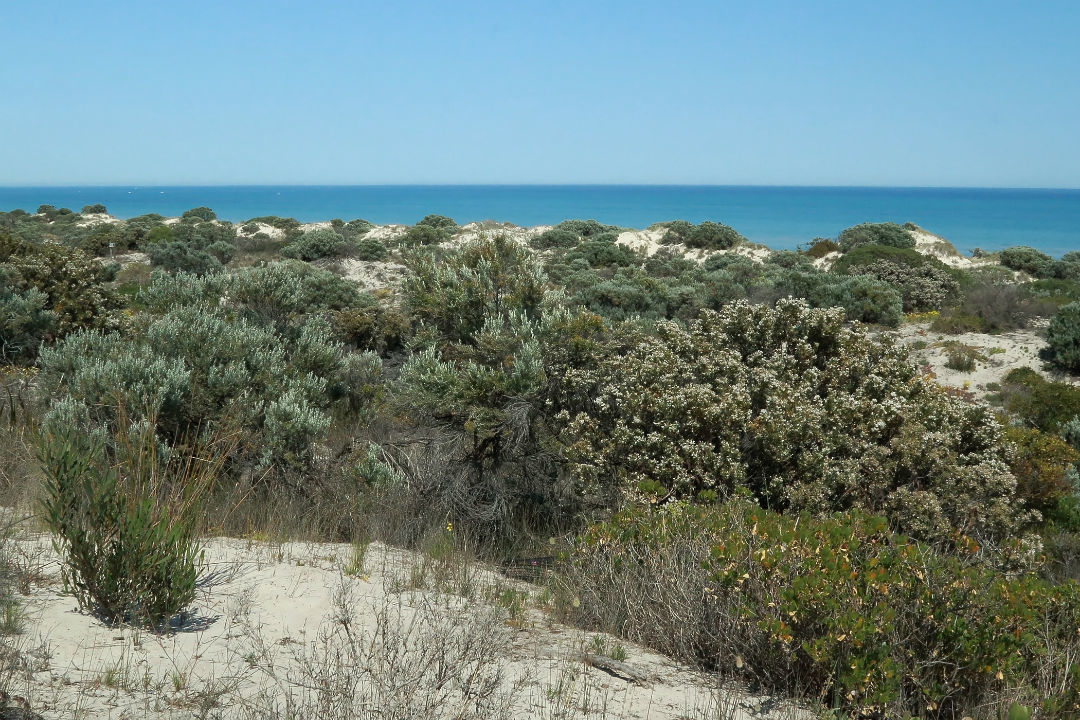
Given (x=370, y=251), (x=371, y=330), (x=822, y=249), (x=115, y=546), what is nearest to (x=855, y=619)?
(x=115, y=546)

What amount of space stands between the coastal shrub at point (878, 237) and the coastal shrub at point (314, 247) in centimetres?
2249

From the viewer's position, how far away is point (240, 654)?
407 centimetres

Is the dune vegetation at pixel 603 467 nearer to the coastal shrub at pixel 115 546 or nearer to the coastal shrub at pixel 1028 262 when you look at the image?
the coastal shrub at pixel 115 546

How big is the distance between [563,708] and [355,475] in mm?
4789

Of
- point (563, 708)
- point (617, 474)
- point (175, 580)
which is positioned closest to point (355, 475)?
point (617, 474)

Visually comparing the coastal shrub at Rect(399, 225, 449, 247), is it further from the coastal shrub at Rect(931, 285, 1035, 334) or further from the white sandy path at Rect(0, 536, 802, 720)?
the white sandy path at Rect(0, 536, 802, 720)

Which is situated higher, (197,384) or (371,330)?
(197,384)

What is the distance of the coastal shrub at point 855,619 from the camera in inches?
146

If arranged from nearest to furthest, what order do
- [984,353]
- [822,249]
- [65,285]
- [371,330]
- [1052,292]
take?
1. [65,285]
2. [371,330]
3. [984,353]
4. [1052,292]
5. [822,249]

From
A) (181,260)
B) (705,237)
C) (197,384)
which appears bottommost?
(197,384)

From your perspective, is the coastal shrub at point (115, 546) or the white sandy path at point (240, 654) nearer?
the white sandy path at point (240, 654)

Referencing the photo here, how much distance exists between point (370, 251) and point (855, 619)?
30380mm

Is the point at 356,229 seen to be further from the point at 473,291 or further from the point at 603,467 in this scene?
the point at 603,467

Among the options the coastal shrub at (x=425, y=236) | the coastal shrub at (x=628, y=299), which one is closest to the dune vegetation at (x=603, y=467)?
the coastal shrub at (x=628, y=299)
